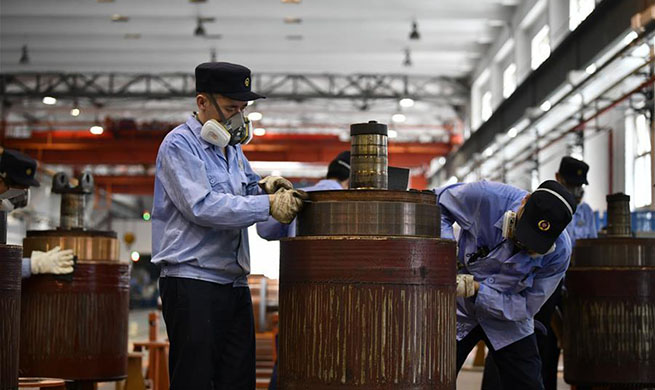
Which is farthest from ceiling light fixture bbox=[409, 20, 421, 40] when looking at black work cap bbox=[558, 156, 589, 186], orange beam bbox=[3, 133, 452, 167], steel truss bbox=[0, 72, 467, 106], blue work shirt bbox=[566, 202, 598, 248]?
black work cap bbox=[558, 156, 589, 186]

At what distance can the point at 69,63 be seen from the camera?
66.5ft

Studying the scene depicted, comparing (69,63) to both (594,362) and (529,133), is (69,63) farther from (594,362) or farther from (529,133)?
(594,362)

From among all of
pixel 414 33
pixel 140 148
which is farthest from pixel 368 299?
pixel 140 148

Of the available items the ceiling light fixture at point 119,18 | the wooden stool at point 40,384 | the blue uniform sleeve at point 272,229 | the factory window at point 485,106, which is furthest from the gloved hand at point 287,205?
the factory window at point 485,106

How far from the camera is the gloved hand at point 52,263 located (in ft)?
20.0

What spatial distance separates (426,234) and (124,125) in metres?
19.8

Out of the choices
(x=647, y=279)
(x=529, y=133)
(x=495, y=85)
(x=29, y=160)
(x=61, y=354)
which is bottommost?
(x=61, y=354)

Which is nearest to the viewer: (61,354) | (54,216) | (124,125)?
(61,354)

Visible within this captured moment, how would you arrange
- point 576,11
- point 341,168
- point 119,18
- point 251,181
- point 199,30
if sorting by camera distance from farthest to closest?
point 119,18 < point 199,30 < point 576,11 < point 341,168 < point 251,181

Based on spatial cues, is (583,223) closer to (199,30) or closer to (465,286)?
(465,286)

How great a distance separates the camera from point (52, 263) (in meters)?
6.09

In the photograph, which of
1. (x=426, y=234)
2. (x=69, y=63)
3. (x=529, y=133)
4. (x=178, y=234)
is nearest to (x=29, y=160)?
(x=178, y=234)

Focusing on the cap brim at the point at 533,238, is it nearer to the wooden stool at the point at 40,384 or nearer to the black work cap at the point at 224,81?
the black work cap at the point at 224,81

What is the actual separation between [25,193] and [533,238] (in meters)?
3.34
